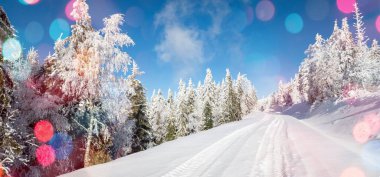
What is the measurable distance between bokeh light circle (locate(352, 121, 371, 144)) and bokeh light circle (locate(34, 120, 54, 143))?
16.6 m

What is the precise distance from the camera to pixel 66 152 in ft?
63.2

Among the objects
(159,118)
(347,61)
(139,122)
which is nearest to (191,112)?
(159,118)

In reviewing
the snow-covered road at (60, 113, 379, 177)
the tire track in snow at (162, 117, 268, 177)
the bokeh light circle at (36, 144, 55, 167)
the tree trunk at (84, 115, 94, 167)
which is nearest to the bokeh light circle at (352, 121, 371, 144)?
the snow-covered road at (60, 113, 379, 177)

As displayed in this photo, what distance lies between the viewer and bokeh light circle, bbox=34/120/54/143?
1750 cm

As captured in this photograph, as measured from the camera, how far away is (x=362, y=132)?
67.4 feet

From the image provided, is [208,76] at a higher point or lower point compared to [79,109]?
higher

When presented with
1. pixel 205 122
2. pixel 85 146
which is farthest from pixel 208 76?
pixel 85 146

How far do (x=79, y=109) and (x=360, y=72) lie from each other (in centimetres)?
3834

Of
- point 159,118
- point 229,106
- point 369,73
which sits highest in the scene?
point 369,73

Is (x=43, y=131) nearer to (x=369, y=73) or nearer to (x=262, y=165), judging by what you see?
(x=262, y=165)

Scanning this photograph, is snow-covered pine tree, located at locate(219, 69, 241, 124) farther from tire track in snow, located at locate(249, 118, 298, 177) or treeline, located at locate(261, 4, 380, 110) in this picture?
tire track in snow, located at locate(249, 118, 298, 177)

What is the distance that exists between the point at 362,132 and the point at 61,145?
1791 centimetres

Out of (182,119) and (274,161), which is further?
(182,119)

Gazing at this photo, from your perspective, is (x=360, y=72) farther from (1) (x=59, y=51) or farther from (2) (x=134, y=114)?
(1) (x=59, y=51)
